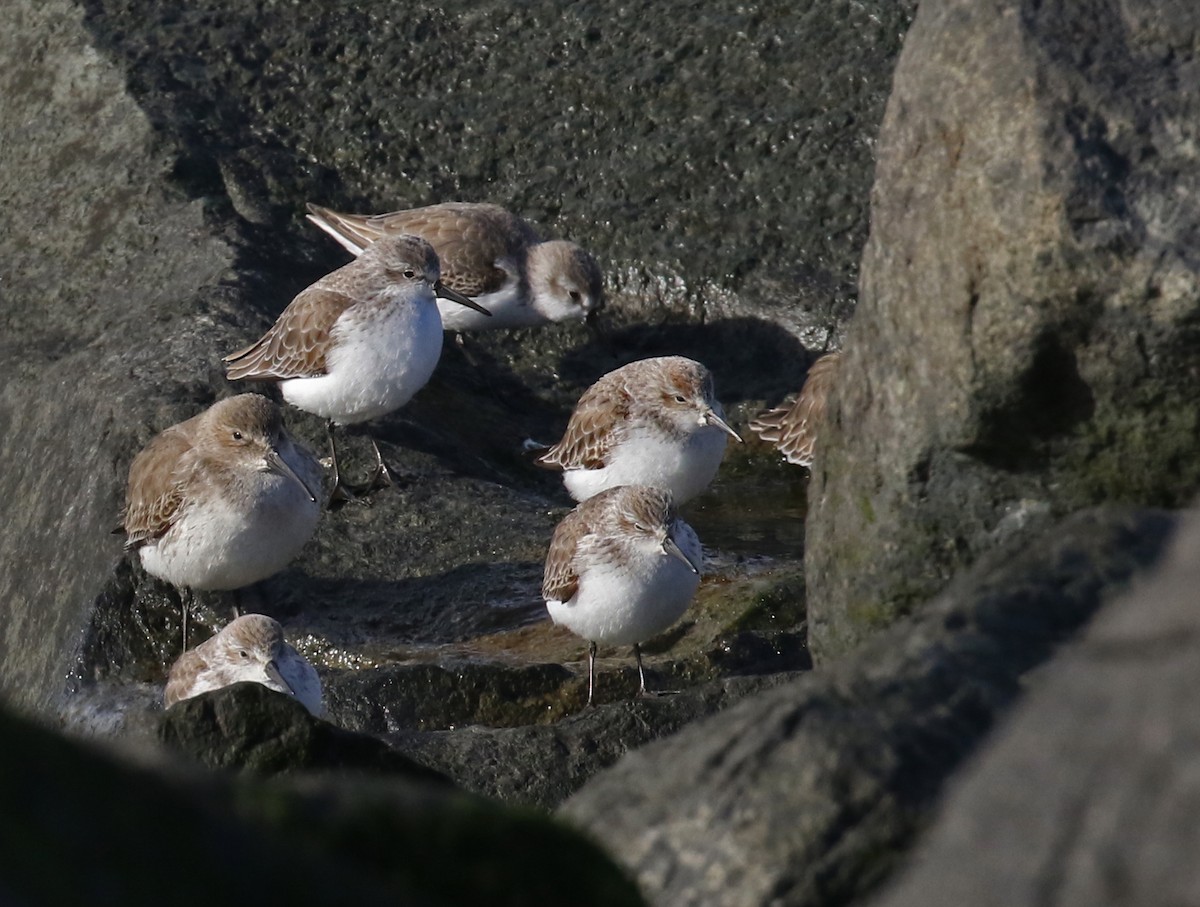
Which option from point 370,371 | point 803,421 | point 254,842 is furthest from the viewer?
point 803,421

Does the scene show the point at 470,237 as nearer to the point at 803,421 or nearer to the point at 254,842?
the point at 803,421

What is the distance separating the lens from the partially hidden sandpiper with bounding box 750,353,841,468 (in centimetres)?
1101

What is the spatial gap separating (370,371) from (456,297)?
1.78 meters

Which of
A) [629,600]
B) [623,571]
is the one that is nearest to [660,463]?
[623,571]

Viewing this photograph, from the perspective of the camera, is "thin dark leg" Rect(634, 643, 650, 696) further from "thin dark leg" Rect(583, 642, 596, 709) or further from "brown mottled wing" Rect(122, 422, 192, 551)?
"brown mottled wing" Rect(122, 422, 192, 551)

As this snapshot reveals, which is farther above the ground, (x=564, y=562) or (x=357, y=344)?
(x=564, y=562)

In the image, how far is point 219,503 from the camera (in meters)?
9.06

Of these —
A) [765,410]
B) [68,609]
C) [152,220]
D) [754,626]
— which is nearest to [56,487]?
[68,609]

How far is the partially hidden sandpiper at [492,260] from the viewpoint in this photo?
1234 centimetres

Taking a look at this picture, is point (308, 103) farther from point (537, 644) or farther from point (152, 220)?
point (537, 644)

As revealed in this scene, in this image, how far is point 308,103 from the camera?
13641mm

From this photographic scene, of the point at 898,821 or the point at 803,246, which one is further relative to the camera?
the point at 803,246

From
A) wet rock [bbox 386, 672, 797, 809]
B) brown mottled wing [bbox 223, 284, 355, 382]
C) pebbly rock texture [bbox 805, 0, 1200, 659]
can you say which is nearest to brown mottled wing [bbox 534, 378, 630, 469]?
brown mottled wing [bbox 223, 284, 355, 382]

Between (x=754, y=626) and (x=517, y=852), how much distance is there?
601 cm
